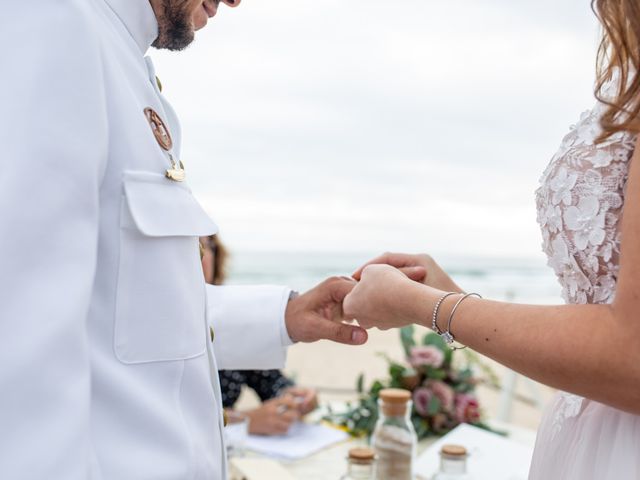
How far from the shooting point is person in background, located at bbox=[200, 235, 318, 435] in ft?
7.89

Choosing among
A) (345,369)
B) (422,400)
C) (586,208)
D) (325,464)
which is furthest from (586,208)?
(345,369)

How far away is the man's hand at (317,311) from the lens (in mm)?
1663

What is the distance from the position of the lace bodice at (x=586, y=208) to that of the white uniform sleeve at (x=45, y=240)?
752 millimetres

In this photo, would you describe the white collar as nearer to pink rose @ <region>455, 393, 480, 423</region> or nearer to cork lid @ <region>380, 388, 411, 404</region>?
cork lid @ <region>380, 388, 411, 404</region>

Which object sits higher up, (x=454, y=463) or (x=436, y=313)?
(x=436, y=313)

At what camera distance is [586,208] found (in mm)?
1074

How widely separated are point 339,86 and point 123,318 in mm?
17480

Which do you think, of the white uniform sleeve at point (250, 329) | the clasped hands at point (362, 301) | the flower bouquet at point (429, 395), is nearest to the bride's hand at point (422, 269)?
the clasped hands at point (362, 301)

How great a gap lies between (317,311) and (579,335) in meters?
0.85

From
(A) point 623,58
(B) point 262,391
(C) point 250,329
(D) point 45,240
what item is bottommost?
(B) point 262,391

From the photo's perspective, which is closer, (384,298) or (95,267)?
(95,267)

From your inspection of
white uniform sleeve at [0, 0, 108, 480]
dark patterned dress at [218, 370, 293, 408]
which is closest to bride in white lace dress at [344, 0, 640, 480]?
white uniform sleeve at [0, 0, 108, 480]

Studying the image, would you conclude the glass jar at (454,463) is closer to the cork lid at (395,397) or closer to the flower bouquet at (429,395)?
the cork lid at (395,397)

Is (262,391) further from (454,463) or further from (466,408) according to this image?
(454,463)
